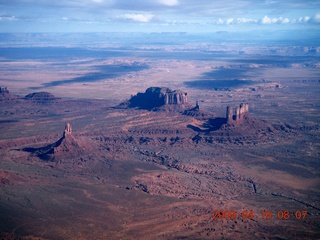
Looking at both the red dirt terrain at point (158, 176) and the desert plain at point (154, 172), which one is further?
the desert plain at point (154, 172)

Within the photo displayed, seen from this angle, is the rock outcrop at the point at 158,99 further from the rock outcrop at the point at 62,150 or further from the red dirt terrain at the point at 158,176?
the rock outcrop at the point at 62,150

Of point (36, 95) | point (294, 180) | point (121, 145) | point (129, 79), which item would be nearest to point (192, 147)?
point (121, 145)
